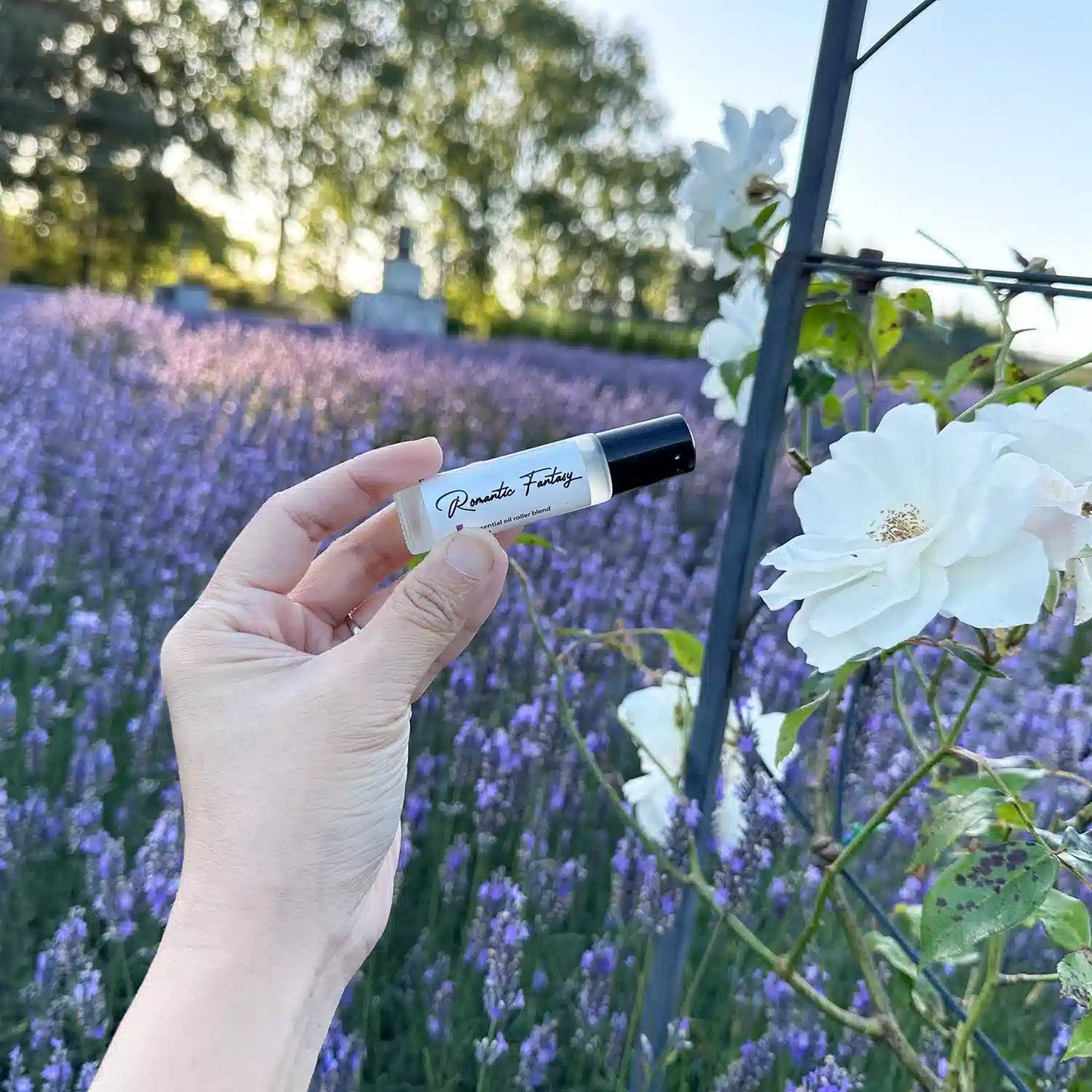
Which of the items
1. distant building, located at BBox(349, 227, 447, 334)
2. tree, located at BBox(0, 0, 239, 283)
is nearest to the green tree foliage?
tree, located at BBox(0, 0, 239, 283)

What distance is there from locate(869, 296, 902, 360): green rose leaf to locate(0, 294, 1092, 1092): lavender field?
360 millimetres

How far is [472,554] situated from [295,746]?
0.21m

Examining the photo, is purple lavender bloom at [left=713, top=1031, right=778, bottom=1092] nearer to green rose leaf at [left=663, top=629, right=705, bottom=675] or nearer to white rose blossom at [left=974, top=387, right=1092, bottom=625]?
green rose leaf at [left=663, top=629, right=705, bottom=675]

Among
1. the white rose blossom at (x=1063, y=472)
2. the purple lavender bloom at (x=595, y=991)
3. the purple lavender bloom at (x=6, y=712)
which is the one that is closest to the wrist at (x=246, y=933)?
the purple lavender bloom at (x=595, y=991)

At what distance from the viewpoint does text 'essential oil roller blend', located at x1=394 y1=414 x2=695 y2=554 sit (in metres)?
0.97

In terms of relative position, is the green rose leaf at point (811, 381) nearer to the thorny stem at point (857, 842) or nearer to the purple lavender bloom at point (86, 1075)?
the thorny stem at point (857, 842)

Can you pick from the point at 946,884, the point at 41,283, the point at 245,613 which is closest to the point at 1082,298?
the point at 946,884

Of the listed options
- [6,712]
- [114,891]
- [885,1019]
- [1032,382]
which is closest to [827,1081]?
[885,1019]

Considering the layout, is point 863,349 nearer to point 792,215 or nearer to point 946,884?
point 792,215

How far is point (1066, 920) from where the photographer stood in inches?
30.4

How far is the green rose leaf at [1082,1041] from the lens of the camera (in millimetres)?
698

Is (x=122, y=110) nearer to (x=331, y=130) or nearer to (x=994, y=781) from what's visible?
(x=331, y=130)

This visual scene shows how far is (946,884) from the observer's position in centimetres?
71

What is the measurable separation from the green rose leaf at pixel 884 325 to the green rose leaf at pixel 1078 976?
56 cm
